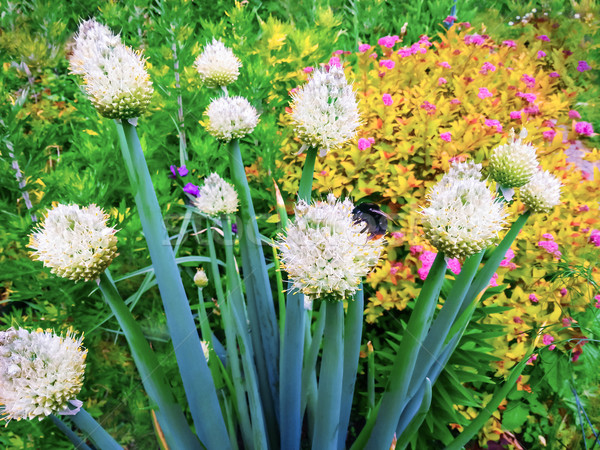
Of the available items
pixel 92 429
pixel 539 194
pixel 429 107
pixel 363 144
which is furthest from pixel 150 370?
pixel 429 107

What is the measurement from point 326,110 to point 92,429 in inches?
31.3

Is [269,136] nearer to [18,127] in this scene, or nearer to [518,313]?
[18,127]

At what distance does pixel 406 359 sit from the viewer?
0.83m

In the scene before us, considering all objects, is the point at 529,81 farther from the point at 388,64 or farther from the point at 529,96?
the point at 388,64

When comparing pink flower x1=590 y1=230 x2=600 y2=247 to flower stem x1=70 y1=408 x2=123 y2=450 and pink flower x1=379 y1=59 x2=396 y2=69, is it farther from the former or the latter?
flower stem x1=70 y1=408 x2=123 y2=450

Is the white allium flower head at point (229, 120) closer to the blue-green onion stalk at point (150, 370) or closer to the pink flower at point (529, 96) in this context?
the blue-green onion stalk at point (150, 370)

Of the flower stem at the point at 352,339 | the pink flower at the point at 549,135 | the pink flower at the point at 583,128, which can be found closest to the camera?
the flower stem at the point at 352,339

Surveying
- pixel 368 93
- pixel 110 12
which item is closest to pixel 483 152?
pixel 368 93

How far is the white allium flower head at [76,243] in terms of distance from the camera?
28.3 inches

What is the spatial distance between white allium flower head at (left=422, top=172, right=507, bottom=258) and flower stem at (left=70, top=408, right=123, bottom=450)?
72cm

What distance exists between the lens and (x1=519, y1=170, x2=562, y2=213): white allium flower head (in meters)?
0.97

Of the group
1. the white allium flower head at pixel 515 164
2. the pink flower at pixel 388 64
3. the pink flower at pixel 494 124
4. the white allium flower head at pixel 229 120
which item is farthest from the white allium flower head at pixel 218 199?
the pink flower at pixel 388 64

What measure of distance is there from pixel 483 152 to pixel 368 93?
0.73 meters

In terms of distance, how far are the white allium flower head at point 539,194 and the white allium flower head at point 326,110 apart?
0.47 metres
